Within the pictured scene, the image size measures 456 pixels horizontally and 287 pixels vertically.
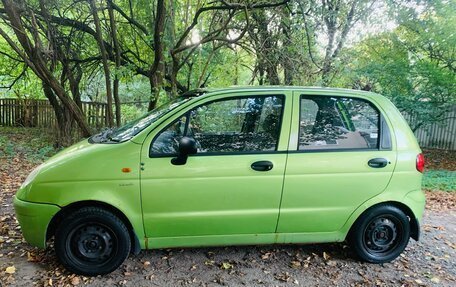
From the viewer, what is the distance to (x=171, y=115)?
129 inches

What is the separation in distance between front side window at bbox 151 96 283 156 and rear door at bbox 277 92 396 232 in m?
0.23

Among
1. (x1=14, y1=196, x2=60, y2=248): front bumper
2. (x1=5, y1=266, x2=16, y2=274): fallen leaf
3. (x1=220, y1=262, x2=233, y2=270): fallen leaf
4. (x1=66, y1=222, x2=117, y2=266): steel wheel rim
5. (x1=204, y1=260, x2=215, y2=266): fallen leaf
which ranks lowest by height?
(x1=220, y1=262, x2=233, y2=270): fallen leaf

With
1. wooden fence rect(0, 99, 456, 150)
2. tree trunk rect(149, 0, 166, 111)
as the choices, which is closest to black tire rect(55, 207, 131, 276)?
tree trunk rect(149, 0, 166, 111)

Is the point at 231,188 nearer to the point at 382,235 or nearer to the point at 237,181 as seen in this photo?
the point at 237,181

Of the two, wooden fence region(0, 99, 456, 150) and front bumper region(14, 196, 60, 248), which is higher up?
wooden fence region(0, 99, 456, 150)

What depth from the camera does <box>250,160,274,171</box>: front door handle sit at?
3254 mm

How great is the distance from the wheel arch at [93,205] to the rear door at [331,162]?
142cm

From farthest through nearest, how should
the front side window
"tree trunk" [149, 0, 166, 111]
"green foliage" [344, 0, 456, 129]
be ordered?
"green foliage" [344, 0, 456, 129], "tree trunk" [149, 0, 166, 111], the front side window

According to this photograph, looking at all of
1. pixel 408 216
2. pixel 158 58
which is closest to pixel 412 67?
pixel 158 58

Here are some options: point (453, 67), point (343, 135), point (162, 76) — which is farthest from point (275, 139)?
point (453, 67)

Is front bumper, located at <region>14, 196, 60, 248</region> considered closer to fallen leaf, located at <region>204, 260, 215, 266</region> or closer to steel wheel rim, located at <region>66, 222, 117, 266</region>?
steel wheel rim, located at <region>66, 222, 117, 266</region>

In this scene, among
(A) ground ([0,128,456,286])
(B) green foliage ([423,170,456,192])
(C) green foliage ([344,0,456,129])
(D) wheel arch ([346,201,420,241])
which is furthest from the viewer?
(C) green foliage ([344,0,456,129])

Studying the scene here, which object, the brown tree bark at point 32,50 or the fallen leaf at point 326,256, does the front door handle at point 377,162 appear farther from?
the brown tree bark at point 32,50

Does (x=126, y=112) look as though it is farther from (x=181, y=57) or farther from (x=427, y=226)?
(x=427, y=226)
